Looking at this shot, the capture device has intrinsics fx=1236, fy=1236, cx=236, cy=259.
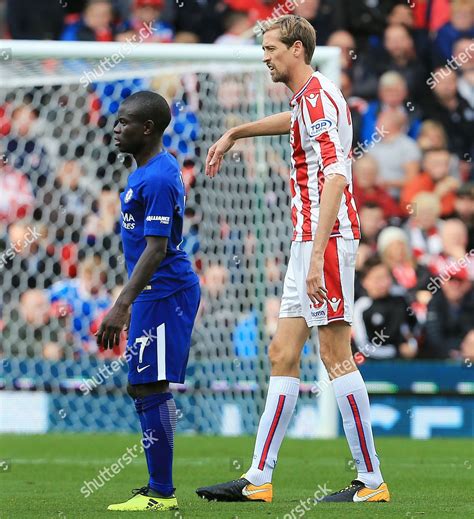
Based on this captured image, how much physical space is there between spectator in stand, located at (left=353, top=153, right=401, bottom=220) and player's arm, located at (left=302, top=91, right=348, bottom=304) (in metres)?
7.55

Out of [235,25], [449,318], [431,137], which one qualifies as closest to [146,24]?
[235,25]

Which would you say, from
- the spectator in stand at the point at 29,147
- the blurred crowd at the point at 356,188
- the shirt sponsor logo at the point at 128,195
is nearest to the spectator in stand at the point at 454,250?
the blurred crowd at the point at 356,188

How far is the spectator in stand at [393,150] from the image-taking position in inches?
556

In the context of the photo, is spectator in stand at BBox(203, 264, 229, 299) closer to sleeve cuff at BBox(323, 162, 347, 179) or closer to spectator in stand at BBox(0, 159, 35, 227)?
spectator in stand at BBox(0, 159, 35, 227)

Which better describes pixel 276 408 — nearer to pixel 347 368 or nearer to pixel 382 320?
pixel 347 368

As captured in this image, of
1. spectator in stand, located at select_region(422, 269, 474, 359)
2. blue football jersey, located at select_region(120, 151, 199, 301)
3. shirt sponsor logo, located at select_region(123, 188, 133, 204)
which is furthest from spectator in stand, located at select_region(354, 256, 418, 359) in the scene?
shirt sponsor logo, located at select_region(123, 188, 133, 204)

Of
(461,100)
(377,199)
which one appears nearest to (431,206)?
(377,199)

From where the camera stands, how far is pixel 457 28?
15.4 meters

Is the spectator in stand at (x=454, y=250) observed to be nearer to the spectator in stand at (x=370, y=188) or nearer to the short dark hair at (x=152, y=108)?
the spectator in stand at (x=370, y=188)

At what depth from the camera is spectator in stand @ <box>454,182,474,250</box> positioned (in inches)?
524

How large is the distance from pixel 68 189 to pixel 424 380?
380 cm

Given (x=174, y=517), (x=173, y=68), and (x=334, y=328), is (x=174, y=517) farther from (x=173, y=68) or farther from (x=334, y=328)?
(x=173, y=68)

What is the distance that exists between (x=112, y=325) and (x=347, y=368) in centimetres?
122

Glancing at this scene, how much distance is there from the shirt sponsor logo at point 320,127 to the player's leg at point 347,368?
0.51 metres
